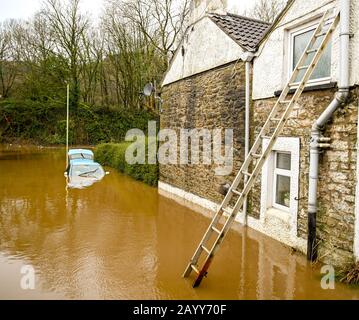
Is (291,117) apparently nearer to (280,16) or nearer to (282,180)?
(282,180)

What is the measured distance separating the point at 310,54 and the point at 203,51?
4558 millimetres

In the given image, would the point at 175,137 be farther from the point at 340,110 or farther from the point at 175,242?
the point at 340,110

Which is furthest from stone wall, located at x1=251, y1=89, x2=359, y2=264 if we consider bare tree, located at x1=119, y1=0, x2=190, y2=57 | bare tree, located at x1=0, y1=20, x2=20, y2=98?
bare tree, located at x1=0, y1=20, x2=20, y2=98

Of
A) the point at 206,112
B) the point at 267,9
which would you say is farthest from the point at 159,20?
the point at 206,112

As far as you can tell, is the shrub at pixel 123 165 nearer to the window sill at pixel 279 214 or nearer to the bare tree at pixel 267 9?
the window sill at pixel 279 214

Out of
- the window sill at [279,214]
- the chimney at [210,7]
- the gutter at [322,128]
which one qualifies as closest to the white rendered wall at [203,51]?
the chimney at [210,7]

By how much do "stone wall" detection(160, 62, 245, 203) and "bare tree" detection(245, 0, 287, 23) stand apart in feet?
60.9

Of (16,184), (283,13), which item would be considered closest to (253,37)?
(283,13)

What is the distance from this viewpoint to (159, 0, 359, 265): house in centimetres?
591

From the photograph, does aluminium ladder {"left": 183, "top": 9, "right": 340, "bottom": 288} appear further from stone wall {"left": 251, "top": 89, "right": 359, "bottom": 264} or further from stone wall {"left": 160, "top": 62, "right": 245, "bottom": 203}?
stone wall {"left": 160, "top": 62, "right": 245, "bottom": 203}

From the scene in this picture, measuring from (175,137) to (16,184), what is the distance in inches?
288

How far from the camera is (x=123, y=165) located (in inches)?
728

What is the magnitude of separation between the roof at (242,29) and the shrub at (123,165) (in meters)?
6.67
